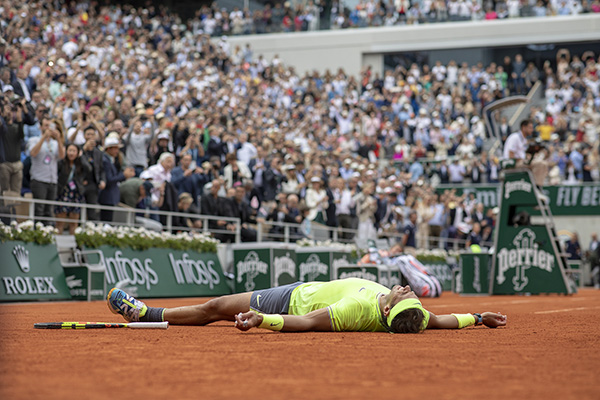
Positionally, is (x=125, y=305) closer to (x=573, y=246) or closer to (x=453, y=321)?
(x=453, y=321)

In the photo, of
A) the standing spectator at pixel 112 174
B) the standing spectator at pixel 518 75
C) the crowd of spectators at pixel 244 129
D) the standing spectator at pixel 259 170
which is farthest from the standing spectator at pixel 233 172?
the standing spectator at pixel 518 75

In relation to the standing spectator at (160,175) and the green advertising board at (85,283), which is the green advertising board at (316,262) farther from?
the green advertising board at (85,283)

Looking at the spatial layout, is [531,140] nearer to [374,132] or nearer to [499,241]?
[499,241]

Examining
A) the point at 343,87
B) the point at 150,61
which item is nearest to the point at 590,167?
the point at 343,87

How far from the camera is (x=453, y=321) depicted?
8289 mm

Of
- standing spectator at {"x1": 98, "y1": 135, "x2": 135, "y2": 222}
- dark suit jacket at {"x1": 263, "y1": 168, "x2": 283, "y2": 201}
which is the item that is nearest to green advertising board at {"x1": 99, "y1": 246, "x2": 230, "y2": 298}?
standing spectator at {"x1": 98, "y1": 135, "x2": 135, "y2": 222}

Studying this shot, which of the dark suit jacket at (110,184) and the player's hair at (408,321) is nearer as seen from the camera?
the player's hair at (408,321)

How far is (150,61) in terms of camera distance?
28.9 meters

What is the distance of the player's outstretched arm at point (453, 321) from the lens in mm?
8109

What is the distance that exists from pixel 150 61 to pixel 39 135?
516 inches

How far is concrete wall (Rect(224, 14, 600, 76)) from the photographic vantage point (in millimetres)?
44906

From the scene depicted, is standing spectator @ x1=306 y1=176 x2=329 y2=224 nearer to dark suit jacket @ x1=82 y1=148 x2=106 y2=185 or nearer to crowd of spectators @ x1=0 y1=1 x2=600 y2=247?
crowd of spectators @ x1=0 y1=1 x2=600 y2=247

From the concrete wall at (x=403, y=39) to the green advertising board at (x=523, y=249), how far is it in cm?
2770

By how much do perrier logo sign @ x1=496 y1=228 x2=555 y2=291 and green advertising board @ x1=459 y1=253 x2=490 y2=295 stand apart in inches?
34.7
